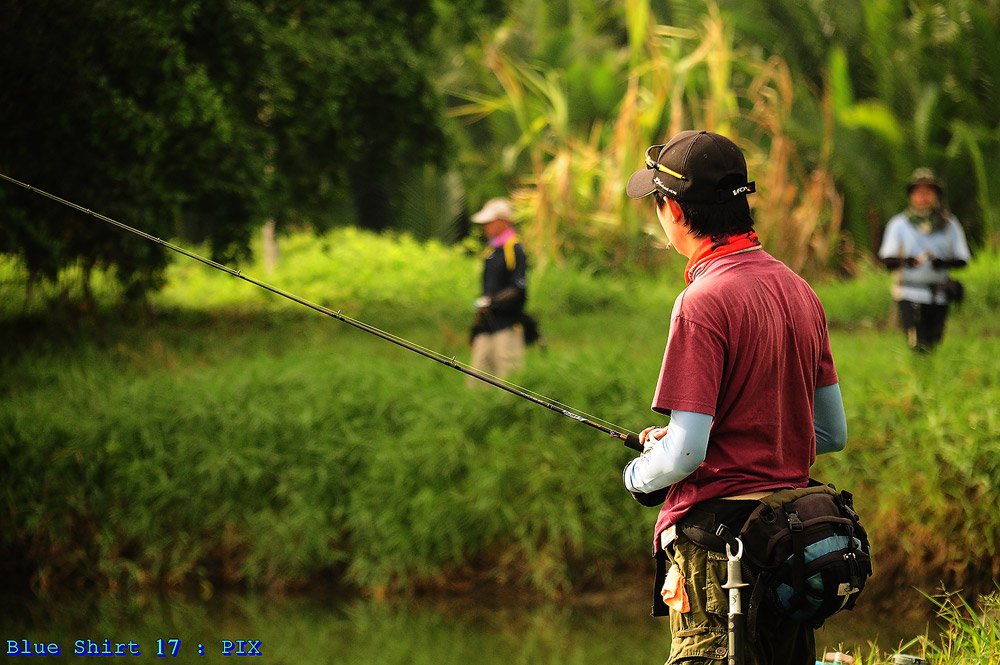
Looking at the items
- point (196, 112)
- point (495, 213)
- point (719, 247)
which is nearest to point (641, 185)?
point (719, 247)

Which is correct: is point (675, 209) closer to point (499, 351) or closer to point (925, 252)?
point (925, 252)

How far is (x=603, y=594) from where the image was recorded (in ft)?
24.0

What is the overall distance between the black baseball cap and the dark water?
4238mm

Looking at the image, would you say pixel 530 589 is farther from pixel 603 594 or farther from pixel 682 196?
pixel 682 196

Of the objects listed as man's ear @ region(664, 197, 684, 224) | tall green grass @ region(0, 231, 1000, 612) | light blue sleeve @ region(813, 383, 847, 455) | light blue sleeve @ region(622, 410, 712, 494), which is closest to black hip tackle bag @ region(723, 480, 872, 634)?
light blue sleeve @ region(622, 410, 712, 494)

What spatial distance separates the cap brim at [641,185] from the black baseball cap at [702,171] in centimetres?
1

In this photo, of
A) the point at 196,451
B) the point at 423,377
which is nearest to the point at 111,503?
the point at 196,451

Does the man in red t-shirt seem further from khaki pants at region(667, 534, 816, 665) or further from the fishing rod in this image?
the fishing rod

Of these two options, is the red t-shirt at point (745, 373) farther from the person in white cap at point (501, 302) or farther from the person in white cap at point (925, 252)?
the person in white cap at point (501, 302)

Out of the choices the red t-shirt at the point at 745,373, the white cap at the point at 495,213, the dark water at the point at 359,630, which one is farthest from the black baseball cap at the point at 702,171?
the white cap at the point at 495,213

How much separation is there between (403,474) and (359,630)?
44.6 inches

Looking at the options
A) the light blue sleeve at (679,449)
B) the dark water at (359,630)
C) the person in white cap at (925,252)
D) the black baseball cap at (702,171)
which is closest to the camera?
the light blue sleeve at (679,449)

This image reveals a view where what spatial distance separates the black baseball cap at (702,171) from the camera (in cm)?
240

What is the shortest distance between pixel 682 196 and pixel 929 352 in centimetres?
613
